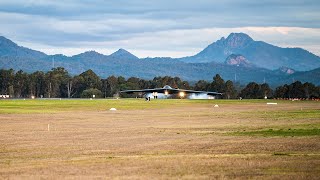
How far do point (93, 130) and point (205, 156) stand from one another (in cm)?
2519

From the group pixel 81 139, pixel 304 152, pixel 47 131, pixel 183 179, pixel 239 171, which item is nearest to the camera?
pixel 183 179

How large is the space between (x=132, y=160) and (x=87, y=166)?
9.94ft

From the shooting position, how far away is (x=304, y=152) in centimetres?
3597

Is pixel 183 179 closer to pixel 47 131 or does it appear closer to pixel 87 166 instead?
pixel 87 166

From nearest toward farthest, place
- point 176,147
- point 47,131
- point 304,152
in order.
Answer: point 304,152
point 176,147
point 47,131

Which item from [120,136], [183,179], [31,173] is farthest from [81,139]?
[183,179]

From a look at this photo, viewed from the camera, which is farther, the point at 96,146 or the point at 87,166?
the point at 96,146

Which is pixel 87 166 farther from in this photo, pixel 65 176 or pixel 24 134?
pixel 24 134

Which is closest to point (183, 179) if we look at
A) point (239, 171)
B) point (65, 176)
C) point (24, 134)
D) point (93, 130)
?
point (239, 171)

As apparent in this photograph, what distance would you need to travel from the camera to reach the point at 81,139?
157 feet

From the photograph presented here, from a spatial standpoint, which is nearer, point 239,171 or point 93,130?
point 239,171

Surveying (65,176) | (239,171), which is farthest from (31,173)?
(239,171)

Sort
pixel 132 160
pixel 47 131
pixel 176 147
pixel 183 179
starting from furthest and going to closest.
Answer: pixel 47 131, pixel 176 147, pixel 132 160, pixel 183 179

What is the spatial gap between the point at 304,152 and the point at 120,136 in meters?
18.0
